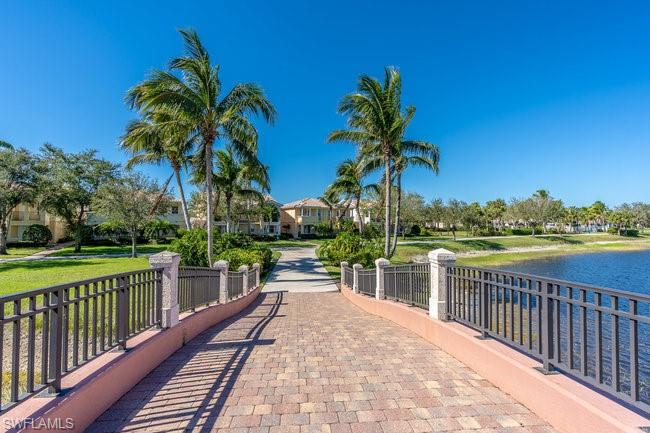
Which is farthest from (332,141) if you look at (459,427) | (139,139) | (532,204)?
(532,204)

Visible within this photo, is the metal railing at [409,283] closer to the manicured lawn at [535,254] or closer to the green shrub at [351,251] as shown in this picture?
the green shrub at [351,251]

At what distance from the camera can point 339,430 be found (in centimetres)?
307

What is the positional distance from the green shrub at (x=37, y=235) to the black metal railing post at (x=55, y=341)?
41.6m

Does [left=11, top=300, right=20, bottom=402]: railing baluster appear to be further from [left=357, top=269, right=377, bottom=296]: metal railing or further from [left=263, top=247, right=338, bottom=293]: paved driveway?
[left=263, top=247, right=338, bottom=293]: paved driveway

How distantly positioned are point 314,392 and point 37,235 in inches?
1675

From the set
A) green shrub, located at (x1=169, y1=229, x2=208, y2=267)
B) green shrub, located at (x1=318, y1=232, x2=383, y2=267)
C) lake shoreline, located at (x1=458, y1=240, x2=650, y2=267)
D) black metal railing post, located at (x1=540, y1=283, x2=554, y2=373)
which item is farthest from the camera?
lake shoreline, located at (x1=458, y1=240, x2=650, y2=267)

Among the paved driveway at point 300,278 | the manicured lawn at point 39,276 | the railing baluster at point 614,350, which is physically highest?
the railing baluster at point 614,350

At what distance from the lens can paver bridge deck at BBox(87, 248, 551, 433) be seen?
318cm

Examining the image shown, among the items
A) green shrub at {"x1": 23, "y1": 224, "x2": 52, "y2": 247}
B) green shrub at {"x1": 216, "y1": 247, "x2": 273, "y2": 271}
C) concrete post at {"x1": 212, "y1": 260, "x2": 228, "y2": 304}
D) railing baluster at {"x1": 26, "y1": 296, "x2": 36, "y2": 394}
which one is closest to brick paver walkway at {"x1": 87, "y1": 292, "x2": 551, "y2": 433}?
railing baluster at {"x1": 26, "y1": 296, "x2": 36, "y2": 394}

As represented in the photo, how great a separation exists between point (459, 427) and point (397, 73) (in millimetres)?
15387

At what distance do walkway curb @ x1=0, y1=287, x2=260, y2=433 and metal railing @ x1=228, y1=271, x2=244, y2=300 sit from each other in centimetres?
403

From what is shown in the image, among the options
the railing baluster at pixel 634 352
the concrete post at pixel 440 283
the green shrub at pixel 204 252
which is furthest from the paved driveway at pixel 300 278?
the railing baluster at pixel 634 352

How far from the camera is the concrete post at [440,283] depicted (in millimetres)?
5574

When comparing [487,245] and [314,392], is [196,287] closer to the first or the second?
[314,392]
